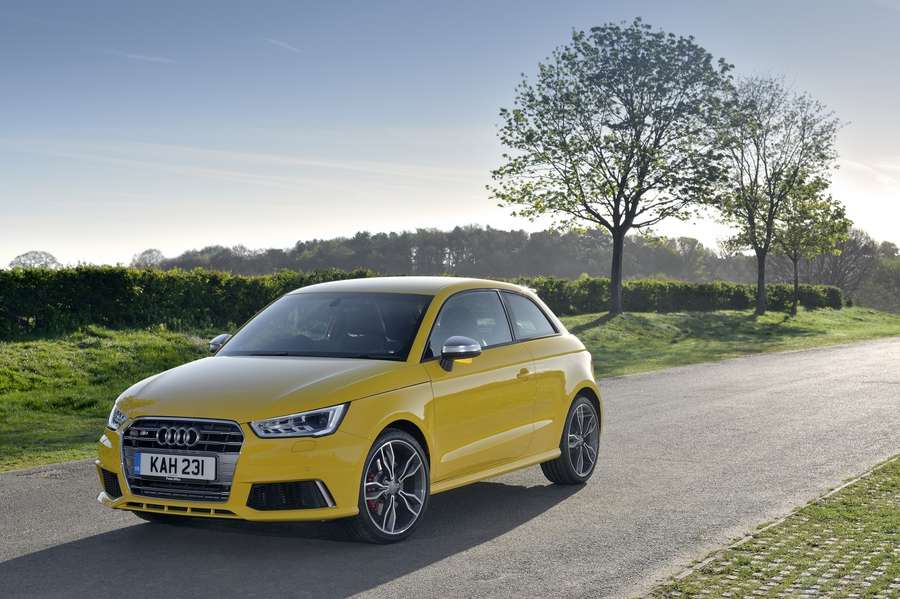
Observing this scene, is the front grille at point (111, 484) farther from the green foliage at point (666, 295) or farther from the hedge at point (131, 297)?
the green foliage at point (666, 295)

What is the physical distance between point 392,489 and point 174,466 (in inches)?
Result: 55.1

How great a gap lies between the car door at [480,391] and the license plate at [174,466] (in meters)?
1.61

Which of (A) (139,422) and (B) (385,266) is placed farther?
(B) (385,266)

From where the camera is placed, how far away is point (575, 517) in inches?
309

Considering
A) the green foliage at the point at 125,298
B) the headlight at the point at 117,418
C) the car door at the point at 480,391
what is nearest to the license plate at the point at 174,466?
the headlight at the point at 117,418

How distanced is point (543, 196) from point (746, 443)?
33.3m

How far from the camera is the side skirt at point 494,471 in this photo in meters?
7.38

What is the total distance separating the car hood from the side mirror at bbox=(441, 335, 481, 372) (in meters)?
0.22

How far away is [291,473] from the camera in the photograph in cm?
636

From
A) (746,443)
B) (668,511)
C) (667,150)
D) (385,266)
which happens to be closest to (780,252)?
(667,150)

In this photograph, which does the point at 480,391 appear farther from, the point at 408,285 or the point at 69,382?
the point at 69,382

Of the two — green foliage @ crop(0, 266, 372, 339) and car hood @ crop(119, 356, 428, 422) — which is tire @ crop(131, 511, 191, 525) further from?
green foliage @ crop(0, 266, 372, 339)

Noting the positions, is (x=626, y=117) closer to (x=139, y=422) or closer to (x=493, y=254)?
(x=139, y=422)

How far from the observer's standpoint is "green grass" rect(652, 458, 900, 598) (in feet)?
18.7
